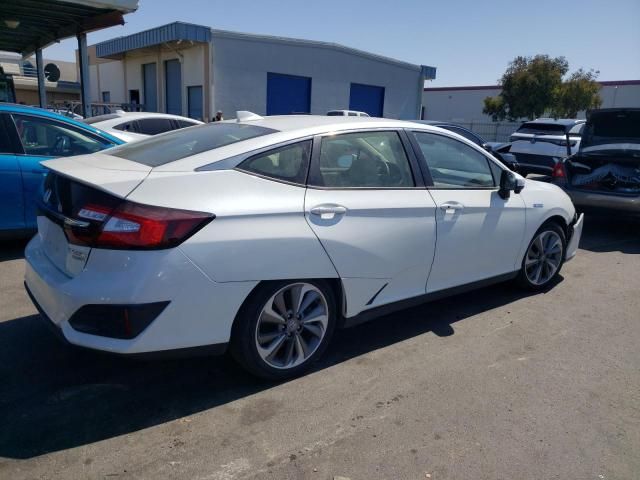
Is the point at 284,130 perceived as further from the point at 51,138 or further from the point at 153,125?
the point at 153,125

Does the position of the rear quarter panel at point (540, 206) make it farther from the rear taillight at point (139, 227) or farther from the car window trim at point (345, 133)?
the rear taillight at point (139, 227)

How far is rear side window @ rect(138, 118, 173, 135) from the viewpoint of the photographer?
9.84m

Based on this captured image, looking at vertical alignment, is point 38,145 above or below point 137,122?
below

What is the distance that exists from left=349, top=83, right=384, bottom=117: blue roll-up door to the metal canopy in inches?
621

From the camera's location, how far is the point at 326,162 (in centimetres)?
325

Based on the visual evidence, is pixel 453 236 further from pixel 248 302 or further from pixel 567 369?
pixel 248 302

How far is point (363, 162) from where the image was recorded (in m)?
3.48

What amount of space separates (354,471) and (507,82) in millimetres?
33429

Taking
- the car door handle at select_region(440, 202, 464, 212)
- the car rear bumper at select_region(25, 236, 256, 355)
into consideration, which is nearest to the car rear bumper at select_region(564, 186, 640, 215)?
the car door handle at select_region(440, 202, 464, 212)

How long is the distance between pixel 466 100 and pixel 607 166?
37.8 metres

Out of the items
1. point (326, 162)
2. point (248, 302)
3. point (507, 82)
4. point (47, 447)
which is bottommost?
point (47, 447)

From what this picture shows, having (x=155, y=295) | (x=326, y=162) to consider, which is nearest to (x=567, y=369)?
(x=326, y=162)

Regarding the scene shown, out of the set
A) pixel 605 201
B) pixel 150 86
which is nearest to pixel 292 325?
pixel 605 201

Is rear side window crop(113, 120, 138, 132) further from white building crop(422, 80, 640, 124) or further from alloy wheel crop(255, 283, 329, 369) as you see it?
white building crop(422, 80, 640, 124)
